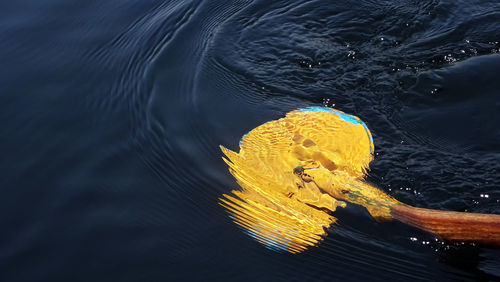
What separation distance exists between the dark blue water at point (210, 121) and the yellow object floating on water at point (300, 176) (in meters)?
0.08

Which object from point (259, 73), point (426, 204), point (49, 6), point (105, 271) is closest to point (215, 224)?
point (105, 271)

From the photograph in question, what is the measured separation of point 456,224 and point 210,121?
5.15 feet

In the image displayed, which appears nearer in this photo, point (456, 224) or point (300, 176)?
point (456, 224)

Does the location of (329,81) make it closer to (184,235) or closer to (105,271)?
(184,235)

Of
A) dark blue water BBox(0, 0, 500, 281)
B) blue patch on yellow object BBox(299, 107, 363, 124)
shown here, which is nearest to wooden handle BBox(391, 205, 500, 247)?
dark blue water BBox(0, 0, 500, 281)

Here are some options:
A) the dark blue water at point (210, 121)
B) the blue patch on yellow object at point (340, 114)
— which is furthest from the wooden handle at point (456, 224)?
the blue patch on yellow object at point (340, 114)

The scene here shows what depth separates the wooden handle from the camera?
6.63 feet

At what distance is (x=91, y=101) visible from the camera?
3.22 m

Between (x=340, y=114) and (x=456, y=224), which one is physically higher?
(x=340, y=114)

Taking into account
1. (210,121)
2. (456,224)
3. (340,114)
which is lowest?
(456,224)

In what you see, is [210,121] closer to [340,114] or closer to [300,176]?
[300,176]

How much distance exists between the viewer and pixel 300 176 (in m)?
2.66

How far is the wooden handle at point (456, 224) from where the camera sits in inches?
79.6

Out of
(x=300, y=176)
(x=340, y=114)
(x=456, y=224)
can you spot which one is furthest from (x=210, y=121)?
(x=456, y=224)
